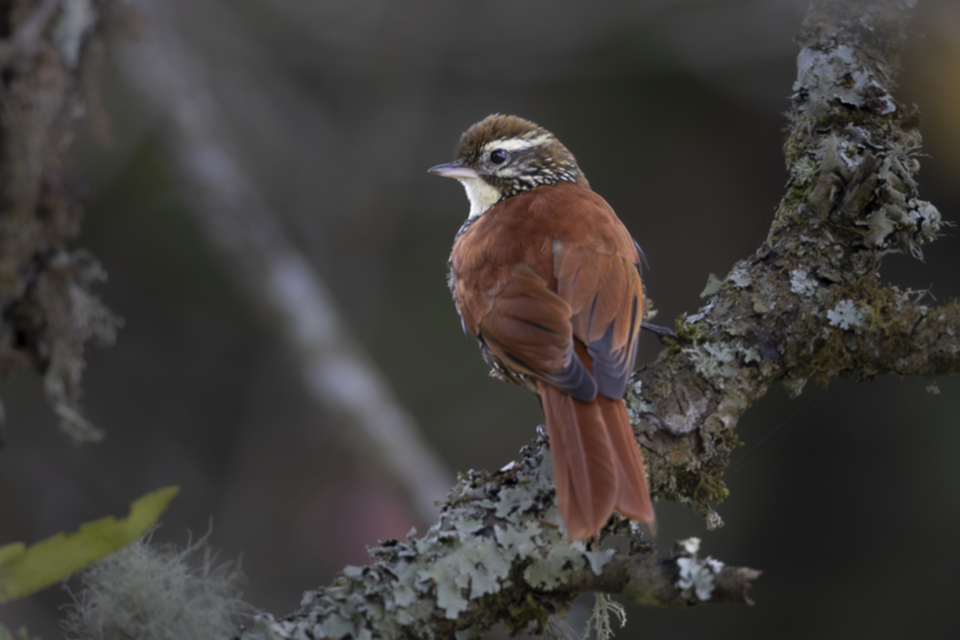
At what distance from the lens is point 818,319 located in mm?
2455

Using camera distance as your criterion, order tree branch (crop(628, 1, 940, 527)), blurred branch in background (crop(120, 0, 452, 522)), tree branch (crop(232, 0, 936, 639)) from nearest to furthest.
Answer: tree branch (crop(232, 0, 936, 639)), tree branch (crop(628, 1, 940, 527)), blurred branch in background (crop(120, 0, 452, 522))

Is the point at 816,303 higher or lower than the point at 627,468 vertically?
higher

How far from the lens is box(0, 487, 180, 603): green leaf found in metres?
1.19

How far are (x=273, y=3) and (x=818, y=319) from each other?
4.77 meters

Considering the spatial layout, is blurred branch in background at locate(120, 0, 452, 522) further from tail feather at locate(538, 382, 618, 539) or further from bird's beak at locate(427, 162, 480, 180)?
tail feather at locate(538, 382, 618, 539)

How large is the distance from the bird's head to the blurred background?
4.92 ft

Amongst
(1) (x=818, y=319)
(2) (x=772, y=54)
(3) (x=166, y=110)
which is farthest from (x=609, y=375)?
(2) (x=772, y=54)

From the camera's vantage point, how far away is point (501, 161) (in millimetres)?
3652

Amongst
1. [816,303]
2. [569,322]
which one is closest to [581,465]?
[569,322]

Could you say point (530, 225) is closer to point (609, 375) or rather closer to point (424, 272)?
point (609, 375)

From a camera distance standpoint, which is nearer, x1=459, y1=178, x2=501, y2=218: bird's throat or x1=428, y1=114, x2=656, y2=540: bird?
x1=428, y1=114, x2=656, y2=540: bird

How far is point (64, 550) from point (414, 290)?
17.2ft

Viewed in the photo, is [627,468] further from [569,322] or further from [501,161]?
[501,161]

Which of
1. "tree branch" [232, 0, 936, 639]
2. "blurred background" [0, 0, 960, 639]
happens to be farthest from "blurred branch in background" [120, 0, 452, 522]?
"tree branch" [232, 0, 936, 639]
